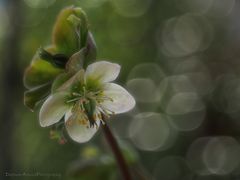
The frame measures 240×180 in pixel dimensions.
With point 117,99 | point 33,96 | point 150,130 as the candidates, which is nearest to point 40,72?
point 33,96

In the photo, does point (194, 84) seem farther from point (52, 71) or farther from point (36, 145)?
point (52, 71)

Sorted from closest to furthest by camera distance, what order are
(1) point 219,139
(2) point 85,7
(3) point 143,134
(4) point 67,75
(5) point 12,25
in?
(4) point 67,75 < (5) point 12,25 < (2) point 85,7 < (1) point 219,139 < (3) point 143,134

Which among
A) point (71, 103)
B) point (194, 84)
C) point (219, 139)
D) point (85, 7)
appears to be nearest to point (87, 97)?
point (71, 103)

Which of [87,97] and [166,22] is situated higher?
[87,97]

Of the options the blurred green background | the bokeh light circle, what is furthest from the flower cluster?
the bokeh light circle

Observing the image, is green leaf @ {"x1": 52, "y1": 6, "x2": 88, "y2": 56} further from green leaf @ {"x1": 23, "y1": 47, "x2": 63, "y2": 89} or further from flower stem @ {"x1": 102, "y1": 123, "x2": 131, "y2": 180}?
flower stem @ {"x1": 102, "y1": 123, "x2": 131, "y2": 180}

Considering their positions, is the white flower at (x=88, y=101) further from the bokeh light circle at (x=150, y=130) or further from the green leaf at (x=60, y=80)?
the bokeh light circle at (x=150, y=130)

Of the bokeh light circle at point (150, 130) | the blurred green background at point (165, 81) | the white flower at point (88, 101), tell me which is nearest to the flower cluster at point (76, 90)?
the white flower at point (88, 101)

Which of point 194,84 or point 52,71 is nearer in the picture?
point 52,71
